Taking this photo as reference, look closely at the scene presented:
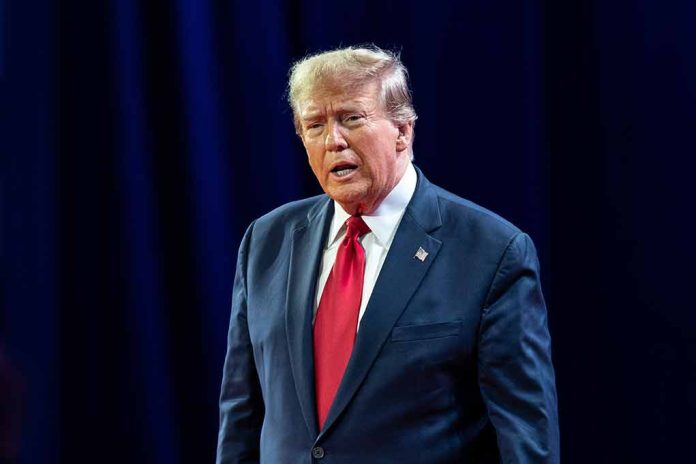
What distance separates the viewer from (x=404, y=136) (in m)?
1.83

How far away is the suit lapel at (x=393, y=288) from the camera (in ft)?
5.53

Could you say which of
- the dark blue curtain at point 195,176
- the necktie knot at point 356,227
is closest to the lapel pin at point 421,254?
the necktie knot at point 356,227

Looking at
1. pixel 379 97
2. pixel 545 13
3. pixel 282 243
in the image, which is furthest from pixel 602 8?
pixel 282 243

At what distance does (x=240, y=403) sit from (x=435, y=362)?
427mm

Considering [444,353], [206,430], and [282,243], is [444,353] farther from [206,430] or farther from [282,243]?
[206,430]

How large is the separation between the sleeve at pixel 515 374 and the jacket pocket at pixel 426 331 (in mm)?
48

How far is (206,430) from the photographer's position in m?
2.55

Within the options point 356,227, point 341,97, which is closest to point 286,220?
point 356,227

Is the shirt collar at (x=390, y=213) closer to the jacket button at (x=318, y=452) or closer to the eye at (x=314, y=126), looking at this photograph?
the eye at (x=314, y=126)

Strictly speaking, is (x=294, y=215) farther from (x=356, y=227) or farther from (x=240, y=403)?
(x=240, y=403)

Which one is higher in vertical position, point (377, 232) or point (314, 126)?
point (314, 126)

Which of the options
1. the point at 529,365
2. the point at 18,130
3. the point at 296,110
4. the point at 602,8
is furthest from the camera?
the point at 18,130

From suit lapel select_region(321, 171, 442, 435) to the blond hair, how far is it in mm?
173

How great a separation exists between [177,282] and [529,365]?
1144mm
